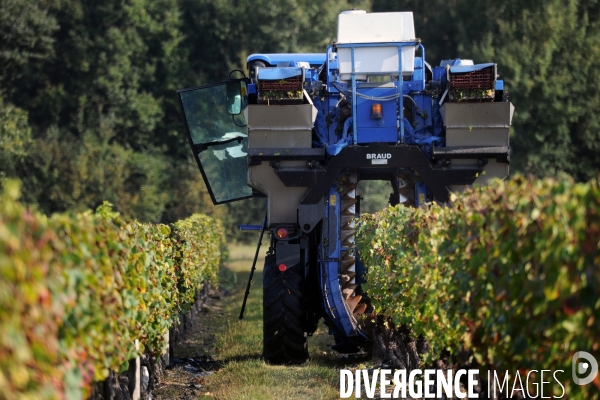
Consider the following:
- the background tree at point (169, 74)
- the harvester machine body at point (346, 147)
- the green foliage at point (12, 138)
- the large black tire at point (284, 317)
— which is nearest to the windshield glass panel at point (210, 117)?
the harvester machine body at point (346, 147)

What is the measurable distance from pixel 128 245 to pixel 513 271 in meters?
3.02

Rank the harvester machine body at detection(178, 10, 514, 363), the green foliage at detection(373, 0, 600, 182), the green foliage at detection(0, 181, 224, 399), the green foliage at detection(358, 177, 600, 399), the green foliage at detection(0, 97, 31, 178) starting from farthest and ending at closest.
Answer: the green foliage at detection(373, 0, 600, 182) < the green foliage at detection(0, 97, 31, 178) < the harvester machine body at detection(178, 10, 514, 363) < the green foliage at detection(358, 177, 600, 399) < the green foliage at detection(0, 181, 224, 399)

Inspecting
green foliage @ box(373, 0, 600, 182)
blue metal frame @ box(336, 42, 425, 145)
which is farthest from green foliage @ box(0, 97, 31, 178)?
blue metal frame @ box(336, 42, 425, 145)

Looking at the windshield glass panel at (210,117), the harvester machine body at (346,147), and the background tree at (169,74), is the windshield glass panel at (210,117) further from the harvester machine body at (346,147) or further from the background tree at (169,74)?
the background tree at (169,74)

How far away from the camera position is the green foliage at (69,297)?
4.54m

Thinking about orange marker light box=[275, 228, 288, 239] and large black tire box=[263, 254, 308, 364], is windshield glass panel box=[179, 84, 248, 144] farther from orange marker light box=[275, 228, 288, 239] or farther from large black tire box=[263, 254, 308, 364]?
large black tire box=[263, 254, 308, 364]

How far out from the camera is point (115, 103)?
40.1 m

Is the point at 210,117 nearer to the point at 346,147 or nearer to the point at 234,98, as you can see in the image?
the point at 234,98

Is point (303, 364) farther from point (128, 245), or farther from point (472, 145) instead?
point (128, 245)

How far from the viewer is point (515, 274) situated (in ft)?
19.8

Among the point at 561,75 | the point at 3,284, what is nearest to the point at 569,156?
the point at 561,75

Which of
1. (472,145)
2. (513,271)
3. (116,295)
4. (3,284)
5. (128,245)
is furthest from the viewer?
(472,145)

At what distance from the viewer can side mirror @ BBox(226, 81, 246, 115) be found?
13.5 m
